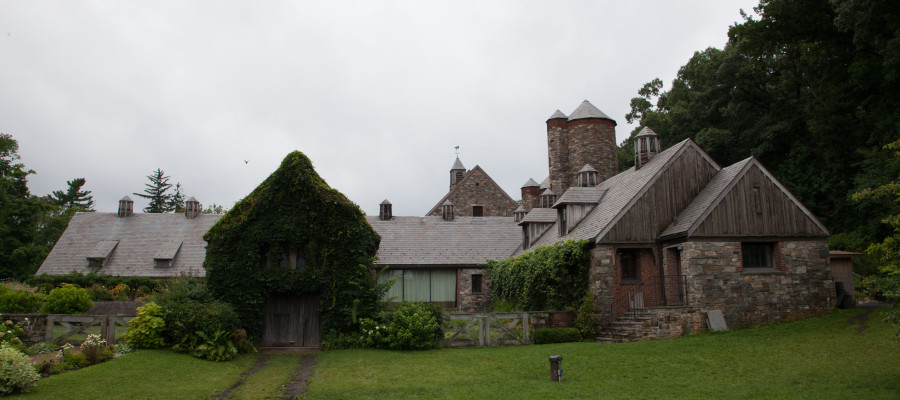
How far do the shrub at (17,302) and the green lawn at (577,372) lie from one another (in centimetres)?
739

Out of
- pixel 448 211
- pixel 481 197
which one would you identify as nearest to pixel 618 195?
pixel 448 211

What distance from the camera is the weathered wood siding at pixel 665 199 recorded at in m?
22.1

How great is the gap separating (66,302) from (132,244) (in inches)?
780

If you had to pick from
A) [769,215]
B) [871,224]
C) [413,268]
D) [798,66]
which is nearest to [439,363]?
[769,215]

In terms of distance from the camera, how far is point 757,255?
2141 centimetres

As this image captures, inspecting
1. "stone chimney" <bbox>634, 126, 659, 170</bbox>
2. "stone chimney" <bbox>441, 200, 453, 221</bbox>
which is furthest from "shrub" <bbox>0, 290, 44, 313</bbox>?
"stone chimney" <bbox>634, 126, 659, 170</bbox>

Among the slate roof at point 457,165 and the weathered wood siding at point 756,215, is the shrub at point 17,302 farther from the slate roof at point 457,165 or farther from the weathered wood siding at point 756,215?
the slate roof at point 457,165

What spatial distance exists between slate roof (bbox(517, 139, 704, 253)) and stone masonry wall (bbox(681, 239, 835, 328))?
115 inches

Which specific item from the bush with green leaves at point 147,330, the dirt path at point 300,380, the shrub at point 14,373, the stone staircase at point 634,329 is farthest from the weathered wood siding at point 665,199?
the shrub at point 14,373

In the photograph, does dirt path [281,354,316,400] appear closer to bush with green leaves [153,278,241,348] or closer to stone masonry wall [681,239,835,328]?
bush with green leaves [153,278,241,348]

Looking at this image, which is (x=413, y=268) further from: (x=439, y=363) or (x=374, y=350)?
(x=439, y=363)

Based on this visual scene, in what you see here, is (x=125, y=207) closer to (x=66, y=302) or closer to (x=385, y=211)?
(x=385, y=211)

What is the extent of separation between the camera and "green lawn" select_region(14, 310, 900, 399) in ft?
38.5

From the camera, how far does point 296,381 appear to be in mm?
13844
